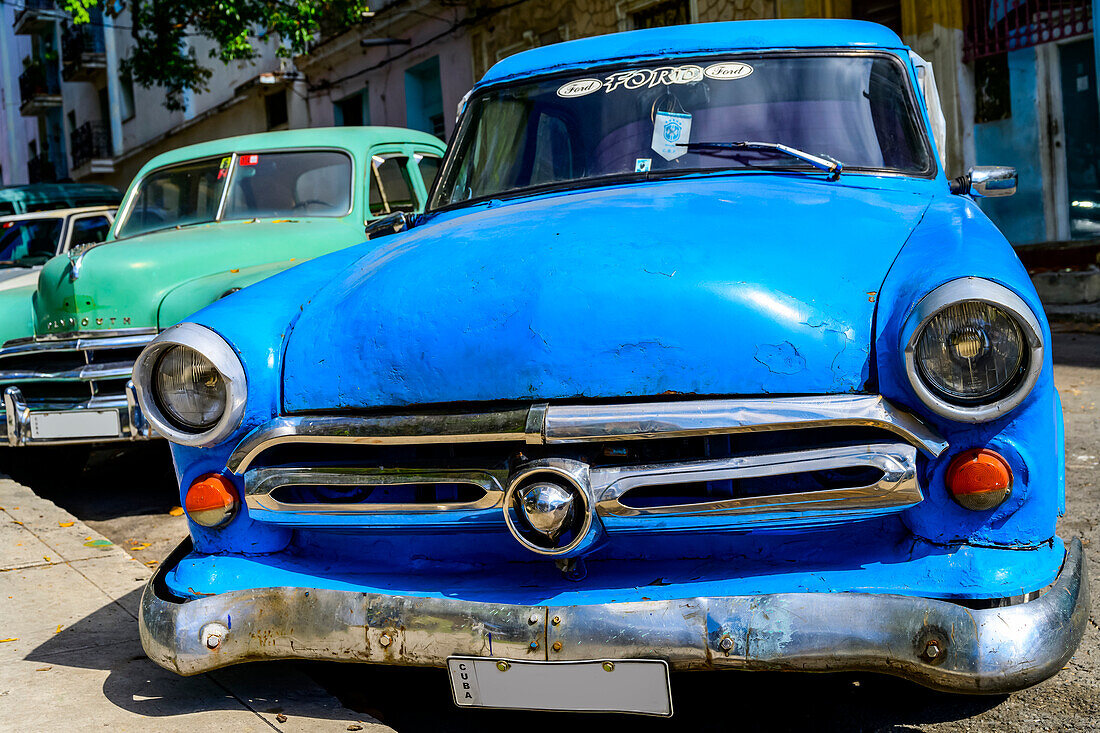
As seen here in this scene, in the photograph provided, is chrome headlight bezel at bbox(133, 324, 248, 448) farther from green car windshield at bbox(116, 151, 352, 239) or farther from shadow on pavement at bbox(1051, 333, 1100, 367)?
shadow on pavement at bbox(1051, 333, 1100, 367)

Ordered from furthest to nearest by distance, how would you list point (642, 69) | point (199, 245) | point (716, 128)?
point (199, 245) → point (642, 69) → point (716, 128)

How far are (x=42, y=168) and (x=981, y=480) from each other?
42.1 meters

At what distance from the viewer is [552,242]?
8.38 feet

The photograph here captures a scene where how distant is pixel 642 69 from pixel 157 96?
90.9 ft

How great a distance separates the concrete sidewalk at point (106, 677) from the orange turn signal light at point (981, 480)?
133 centimetres

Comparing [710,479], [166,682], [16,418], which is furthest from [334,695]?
[16,418]

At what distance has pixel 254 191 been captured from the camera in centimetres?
649

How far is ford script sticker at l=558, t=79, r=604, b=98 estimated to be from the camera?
3.60 meters

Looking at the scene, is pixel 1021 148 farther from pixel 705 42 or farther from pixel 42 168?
pixel 42 168

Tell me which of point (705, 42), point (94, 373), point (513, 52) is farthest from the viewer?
point (513, 52)

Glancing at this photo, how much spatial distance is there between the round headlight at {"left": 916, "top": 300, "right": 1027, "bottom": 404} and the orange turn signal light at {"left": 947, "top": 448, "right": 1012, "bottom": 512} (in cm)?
12

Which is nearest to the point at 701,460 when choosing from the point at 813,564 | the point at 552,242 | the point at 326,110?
the point at 813,564

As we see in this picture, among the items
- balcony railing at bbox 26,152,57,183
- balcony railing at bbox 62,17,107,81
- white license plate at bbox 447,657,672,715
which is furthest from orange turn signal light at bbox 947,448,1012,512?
balcony railing at bbox 26,152,57,183

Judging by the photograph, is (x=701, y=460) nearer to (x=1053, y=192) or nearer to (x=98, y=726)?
(x=98, y=726)
